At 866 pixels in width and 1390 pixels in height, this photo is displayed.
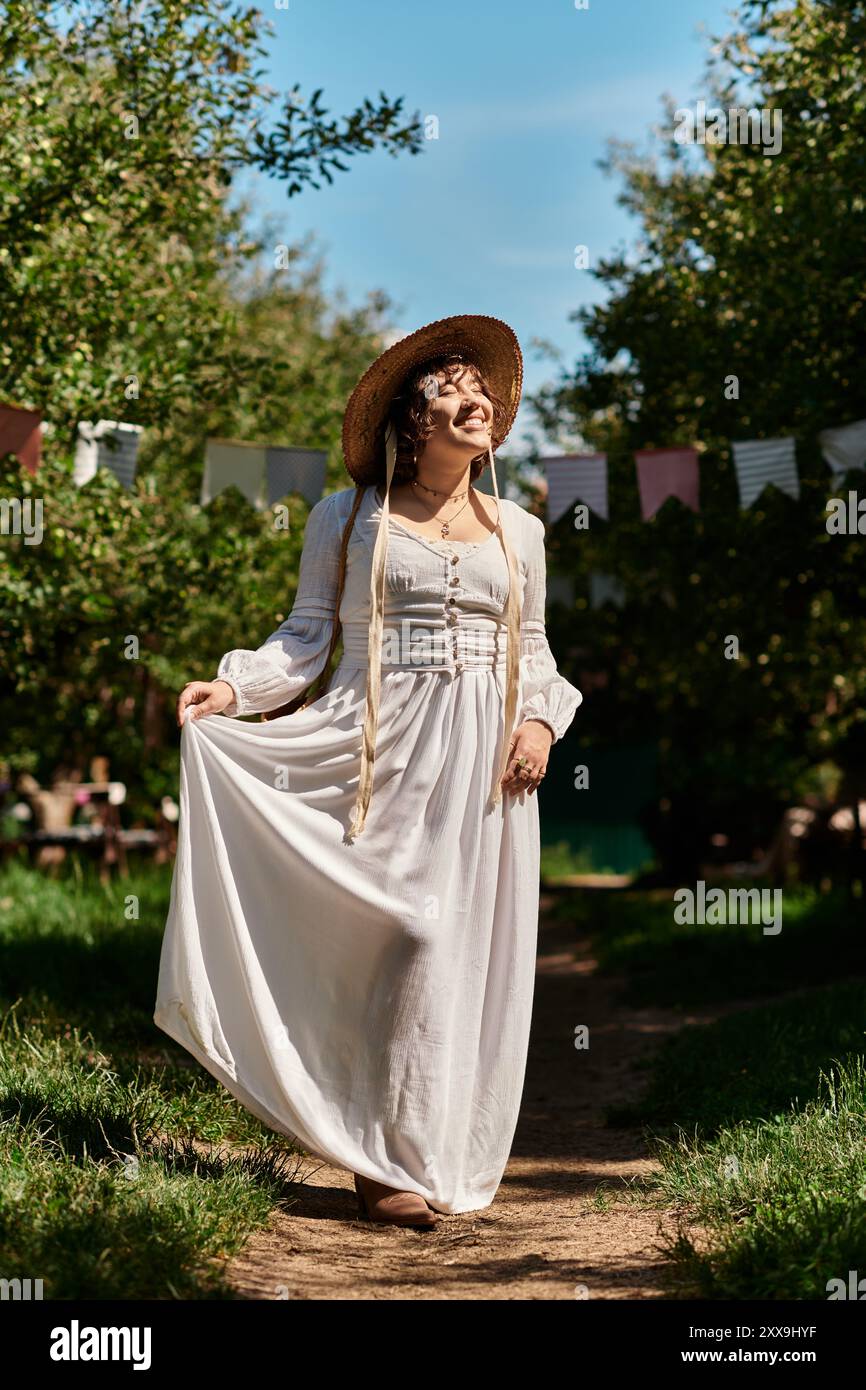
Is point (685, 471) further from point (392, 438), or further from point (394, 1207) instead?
point (394, 1207)

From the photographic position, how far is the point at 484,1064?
14.3 feet

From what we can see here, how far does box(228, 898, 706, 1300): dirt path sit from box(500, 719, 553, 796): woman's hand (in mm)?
1270

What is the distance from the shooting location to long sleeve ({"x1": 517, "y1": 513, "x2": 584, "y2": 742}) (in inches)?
174

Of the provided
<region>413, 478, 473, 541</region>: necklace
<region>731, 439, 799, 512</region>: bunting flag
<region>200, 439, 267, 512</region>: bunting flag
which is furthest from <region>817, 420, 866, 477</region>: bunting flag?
<region>413, 478, 473, 541</region>: necklace

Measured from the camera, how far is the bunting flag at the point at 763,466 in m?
8.24

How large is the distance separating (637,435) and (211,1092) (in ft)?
20.3

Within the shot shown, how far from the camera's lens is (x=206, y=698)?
4.27 meters

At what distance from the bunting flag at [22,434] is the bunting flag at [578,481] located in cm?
367

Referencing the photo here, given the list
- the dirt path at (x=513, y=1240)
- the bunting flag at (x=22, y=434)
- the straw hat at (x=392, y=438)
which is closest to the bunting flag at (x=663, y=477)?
the bunting flag at (x=22, y=434)

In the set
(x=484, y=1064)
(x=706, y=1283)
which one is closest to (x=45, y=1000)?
(x=484, y=1064)

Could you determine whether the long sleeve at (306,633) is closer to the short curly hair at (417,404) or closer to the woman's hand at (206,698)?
the woman's hand at (206,698)

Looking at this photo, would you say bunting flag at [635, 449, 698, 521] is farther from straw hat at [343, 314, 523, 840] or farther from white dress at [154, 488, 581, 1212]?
white dress at [154, 488, 581, 1212]

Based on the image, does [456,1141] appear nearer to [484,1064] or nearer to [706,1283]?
[484,1064]

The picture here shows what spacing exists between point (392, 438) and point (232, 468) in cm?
503
